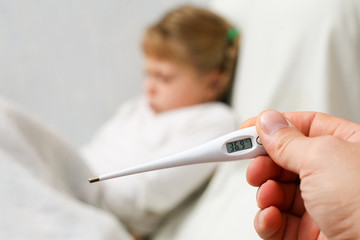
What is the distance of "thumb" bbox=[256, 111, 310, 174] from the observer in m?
0.47

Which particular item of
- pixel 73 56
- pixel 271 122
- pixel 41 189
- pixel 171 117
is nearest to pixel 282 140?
pixel 271 122

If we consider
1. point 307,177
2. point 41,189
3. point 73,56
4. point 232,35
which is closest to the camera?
point 307,177

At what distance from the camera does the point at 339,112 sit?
2.55ft

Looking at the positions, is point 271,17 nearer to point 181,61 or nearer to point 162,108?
point 181,61

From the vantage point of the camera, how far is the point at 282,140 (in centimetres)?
49

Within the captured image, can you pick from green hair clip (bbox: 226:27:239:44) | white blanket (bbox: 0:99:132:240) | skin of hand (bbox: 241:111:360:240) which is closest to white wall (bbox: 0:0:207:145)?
green hair clip (bbox: 226:27:239:44)

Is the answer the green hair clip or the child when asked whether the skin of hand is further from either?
the green hair clip

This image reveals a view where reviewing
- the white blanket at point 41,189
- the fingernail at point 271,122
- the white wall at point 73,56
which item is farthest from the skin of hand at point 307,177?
the white wall at point 73,56

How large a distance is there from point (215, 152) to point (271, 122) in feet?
0.25

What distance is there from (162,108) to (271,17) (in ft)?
1.24

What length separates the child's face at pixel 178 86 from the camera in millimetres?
1102

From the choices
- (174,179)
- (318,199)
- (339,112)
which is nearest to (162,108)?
(174,179)

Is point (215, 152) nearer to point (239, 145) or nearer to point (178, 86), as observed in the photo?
point (239, 145)

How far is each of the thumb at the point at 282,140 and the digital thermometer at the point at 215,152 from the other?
2 cm
